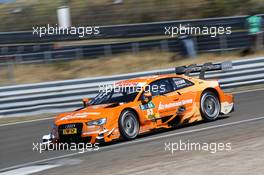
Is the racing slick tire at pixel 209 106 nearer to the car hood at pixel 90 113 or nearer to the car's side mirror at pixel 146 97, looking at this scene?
the car's side mirror at pixel 146 97

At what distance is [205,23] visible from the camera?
84.7ft

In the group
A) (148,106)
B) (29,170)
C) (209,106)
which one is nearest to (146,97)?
(148,106)

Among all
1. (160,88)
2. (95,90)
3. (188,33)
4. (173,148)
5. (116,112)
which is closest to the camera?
(173,148)

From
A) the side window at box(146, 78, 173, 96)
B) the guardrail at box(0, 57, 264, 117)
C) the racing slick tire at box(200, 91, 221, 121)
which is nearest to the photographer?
the side window at box(146, 78, 173, 96)

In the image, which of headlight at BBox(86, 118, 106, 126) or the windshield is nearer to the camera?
headlight at BBox(86, 118, 106, 126)

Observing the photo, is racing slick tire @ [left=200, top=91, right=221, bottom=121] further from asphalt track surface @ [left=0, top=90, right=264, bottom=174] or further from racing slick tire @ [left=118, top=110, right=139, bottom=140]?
racing slick tire @ [left=118, top=110, right=139, bottom=140]

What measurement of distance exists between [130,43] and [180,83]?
13058 mm

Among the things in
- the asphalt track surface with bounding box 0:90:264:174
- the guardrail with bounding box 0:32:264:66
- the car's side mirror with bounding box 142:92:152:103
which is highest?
the guardrail with bounding box 0:32:264:66

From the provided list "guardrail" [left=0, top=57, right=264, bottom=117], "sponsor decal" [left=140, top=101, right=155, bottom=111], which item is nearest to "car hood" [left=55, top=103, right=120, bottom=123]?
"sponsor decal" [left=140, top=101, right=155, bottom=111]

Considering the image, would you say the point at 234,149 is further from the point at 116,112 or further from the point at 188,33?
the point at 188,33

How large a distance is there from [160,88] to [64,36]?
1718 cm

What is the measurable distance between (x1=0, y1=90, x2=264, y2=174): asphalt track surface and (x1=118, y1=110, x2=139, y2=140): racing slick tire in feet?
0.49

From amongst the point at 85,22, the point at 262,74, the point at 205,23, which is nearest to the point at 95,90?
the point at 262,74

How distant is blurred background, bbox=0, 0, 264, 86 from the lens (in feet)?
77.4
